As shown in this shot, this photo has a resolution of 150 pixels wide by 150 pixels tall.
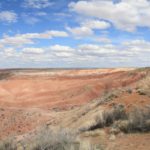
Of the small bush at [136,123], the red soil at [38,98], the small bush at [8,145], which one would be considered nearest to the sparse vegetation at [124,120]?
the small bush at [136,123]

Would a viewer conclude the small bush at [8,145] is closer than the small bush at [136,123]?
Yes

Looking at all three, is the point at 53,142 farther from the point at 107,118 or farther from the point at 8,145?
the point at 107,118

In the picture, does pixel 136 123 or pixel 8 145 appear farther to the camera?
pixel 136 123

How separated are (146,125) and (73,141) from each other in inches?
136

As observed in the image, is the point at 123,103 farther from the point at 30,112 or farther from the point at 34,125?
the point at 30,112

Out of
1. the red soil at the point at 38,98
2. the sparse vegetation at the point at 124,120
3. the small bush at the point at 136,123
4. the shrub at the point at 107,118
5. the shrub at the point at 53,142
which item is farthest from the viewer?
the red soil at the point at 38,98

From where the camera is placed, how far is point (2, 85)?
52188 mm

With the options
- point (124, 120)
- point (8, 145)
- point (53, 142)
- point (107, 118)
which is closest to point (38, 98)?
point (107, 118)

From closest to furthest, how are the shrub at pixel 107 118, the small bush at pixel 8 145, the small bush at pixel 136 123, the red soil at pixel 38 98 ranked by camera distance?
the small bush at pixel 8 145, the small bush at pixel 136 123, the shrub at pixel 107 118, the red soil at pixel 38 98

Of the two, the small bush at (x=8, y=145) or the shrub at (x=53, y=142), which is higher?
the shrub at (x=53, y=142)

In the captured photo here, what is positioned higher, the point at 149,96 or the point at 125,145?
the point at 149,96

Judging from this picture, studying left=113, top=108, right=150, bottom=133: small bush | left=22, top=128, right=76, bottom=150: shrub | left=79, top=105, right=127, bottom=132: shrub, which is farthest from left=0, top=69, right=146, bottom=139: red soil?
left=22, top=128, right=76, bottom=150: shrub

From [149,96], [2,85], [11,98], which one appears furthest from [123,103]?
[2,85]

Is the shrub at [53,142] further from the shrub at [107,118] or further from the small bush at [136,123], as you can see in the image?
the shrub at [107,118]
